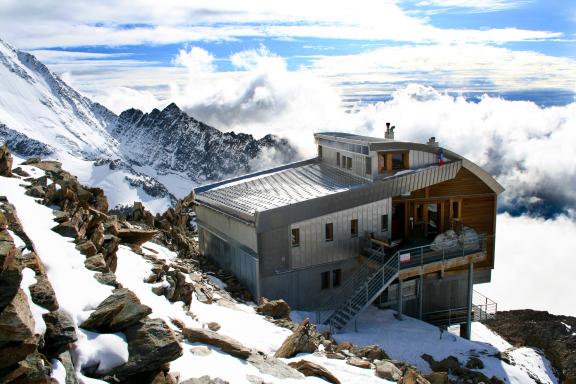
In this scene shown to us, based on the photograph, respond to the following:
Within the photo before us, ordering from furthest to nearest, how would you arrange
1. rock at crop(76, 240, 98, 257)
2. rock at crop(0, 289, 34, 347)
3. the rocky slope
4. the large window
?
the rocky slope, the large window, rock at crop(76, 240, 98, 257), rock at crop(0, 289, 34, 347)

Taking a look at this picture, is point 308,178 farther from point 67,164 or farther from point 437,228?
point 67,164

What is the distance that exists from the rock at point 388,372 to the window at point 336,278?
11.9 m

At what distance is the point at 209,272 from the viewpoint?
28.0 metres

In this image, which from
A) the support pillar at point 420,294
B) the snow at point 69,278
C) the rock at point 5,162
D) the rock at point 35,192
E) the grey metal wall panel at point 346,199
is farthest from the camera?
the support pillar at point 420,294

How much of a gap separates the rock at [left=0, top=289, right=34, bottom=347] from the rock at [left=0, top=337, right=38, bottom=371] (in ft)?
0.27

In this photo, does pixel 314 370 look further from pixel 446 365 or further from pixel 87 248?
pixel 446 365

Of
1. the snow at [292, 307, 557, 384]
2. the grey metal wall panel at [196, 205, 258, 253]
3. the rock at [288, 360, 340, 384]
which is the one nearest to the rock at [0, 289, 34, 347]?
the rock at [288, 360, 340, 384]

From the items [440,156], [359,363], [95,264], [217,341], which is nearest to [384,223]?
[440,156]

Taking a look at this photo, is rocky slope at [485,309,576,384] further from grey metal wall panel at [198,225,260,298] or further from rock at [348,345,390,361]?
rock at [348,345,390,361]

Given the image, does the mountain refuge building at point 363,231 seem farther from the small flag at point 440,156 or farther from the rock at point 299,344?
the rock at point 299,344

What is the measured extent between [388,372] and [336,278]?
1307 cm

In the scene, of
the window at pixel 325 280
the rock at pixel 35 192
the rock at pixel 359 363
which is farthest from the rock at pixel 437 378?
the rock at pixel 35 192

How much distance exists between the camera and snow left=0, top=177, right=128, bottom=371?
10.6 m

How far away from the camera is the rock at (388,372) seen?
1518 cm
